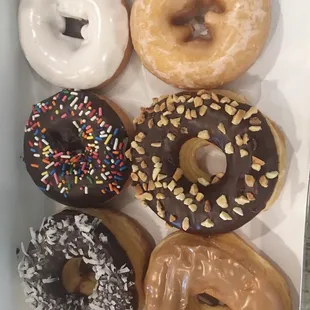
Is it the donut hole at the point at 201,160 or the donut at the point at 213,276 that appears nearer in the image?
the donut at the point at 213,276

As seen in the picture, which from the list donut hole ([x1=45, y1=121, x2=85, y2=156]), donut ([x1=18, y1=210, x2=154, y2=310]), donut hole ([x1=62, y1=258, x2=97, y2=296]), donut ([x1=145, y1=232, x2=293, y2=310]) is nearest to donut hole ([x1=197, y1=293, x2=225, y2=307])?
donut ([x1=145, y1=232, x2=293, y2=310])

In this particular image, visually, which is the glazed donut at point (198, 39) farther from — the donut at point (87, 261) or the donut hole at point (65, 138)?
the donut at point (87, 261)

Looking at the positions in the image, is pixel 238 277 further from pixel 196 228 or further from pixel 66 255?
pixel 66 255

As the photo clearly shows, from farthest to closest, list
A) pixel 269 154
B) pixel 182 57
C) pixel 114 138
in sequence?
pixel 114 138
pixel 182 57
pixel 269 154

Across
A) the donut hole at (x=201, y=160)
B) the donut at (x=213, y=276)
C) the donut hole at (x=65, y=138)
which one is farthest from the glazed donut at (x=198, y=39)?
the donut at (x=213, y=276)

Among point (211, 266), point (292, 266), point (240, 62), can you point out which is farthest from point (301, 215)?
point (240, 62)

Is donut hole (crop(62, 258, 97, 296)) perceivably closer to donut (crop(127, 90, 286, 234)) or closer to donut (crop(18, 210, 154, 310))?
donut (crop(18, 210, 154, 310))
